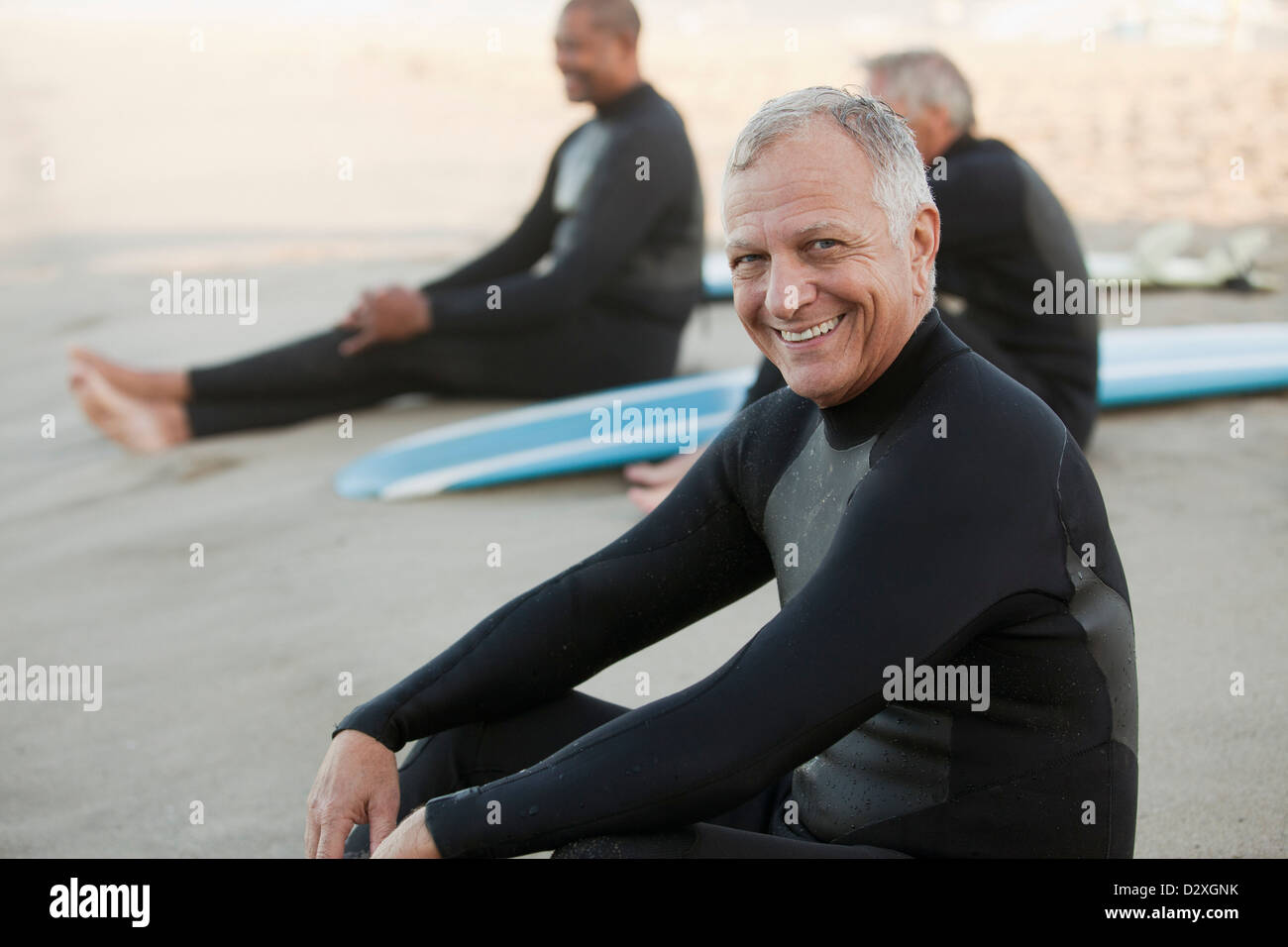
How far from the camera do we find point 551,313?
4605 millimetres

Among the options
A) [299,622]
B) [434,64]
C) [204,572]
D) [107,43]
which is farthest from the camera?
[107,43]

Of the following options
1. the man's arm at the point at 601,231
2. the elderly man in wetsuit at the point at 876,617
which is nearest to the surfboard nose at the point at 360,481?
the man's arm at the point at 601,231

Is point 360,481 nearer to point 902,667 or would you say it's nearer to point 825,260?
point 825,260

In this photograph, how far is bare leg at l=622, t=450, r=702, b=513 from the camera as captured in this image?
3.76m

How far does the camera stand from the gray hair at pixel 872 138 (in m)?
1.53

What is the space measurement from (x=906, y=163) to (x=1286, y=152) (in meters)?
9.60

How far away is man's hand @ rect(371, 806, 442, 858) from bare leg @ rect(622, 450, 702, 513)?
2.15 meters

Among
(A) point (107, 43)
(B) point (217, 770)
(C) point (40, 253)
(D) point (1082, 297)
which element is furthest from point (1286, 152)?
(A) point (107, 43)

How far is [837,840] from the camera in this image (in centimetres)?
166

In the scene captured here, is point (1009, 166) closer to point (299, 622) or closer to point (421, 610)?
point (421, 610)

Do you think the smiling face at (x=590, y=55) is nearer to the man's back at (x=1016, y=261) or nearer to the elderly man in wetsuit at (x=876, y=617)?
the man's back at (x=1016, y=261)

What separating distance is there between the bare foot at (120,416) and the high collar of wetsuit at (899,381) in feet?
11.8

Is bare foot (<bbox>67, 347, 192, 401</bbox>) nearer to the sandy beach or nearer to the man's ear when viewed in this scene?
the sandy beach
